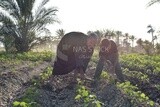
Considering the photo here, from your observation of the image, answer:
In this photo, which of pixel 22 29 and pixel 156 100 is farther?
pixel 22 29

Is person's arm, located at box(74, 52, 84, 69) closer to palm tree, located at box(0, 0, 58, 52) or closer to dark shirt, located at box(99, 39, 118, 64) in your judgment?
dark shirt, located at box(99, 39, 118, 64)

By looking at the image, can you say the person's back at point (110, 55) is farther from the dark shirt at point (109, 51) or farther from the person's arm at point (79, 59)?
the person's arm at point (79, 59)

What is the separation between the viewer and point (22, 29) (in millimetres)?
19891

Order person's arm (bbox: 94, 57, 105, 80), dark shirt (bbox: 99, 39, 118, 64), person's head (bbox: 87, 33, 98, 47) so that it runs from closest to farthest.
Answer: person's head (bbox: 87, 33, 98, 47)
dark shirt (bbox: 99, 39, 118, 64)
person's arm (bbox: 94, 57, 105, 80)

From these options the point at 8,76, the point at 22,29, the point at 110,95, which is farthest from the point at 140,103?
the point at 22,29

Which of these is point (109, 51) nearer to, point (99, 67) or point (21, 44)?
point (99, 67)

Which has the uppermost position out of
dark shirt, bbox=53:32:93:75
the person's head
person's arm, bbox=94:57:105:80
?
the person's head

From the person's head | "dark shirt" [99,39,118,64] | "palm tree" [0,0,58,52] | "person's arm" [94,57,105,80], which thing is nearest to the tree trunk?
"palm tree" [0,0,58,52]

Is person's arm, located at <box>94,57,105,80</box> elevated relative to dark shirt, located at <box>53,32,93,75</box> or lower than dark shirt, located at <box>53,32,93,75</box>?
lower

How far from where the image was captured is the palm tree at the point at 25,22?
1919 centimetres

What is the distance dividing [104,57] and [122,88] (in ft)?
6.24

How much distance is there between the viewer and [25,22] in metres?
19.9

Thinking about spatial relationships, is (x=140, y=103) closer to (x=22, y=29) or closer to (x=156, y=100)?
(x=156, y=100)

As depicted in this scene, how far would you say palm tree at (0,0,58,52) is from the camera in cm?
1919
